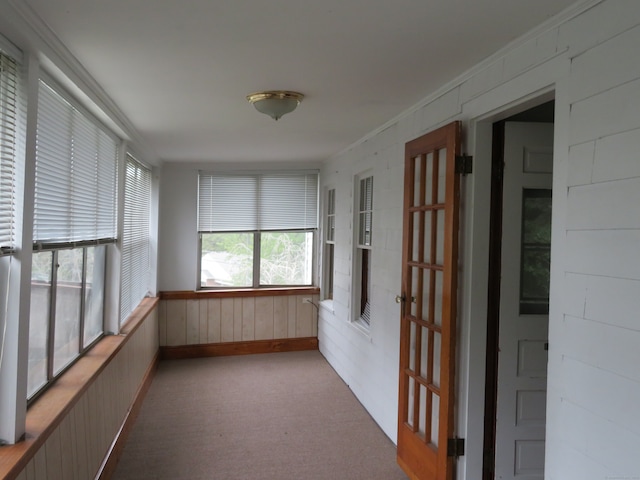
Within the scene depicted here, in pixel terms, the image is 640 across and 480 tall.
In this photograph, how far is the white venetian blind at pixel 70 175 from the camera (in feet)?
6.56

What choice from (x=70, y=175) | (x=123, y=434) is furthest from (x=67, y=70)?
(x=123, y=434)

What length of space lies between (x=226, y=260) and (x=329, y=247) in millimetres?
1359

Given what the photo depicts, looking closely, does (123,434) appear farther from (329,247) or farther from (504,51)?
(504,51)

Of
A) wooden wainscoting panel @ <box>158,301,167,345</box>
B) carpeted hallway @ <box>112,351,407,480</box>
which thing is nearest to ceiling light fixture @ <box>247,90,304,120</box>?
carpeted hallway @ <box>112,351,407,480</box>

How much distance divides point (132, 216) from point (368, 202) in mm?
→ 2202

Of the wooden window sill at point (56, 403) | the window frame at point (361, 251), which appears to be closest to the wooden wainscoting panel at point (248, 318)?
the window frame at point (361, 251)

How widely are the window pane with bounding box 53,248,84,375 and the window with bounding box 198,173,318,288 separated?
9.59 ft

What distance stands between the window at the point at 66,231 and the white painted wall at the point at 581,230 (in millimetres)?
2061

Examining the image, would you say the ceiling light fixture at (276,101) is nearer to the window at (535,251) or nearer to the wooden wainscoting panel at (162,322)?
the window at (535,251)

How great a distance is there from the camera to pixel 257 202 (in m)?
5.66

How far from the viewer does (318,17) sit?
1.66 meters

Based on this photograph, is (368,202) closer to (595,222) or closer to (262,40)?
(262,40)

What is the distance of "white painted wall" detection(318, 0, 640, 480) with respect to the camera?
1360 millimetres

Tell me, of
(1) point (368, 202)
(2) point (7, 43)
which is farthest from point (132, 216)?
(2) point (7, 43)
